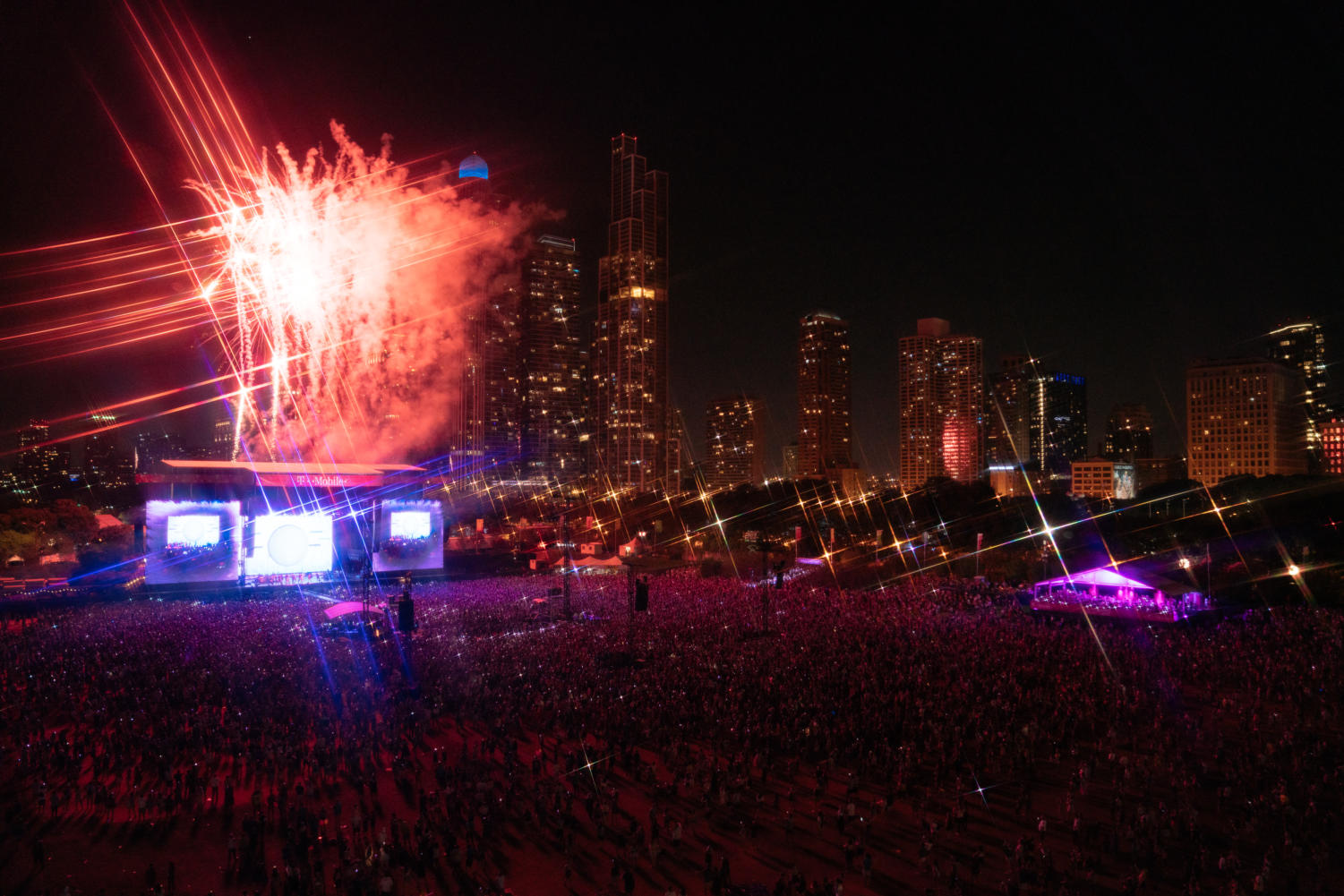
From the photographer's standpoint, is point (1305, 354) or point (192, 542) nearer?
point (192, 542)

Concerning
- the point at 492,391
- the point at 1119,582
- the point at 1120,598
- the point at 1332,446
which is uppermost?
the point at 492,391

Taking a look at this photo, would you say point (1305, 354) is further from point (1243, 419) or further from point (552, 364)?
point (552, 364)

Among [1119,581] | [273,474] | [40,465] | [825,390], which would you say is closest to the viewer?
[1119,581]

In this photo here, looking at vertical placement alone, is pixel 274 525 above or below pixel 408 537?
above

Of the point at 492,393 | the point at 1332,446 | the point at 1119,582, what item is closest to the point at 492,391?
the point at 492,393

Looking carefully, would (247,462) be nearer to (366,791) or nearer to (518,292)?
(366,791)

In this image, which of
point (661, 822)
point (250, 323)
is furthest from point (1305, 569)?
point (250, 323)

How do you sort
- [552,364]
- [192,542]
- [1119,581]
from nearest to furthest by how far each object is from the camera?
[1119,581], [192,542], [552,364]
